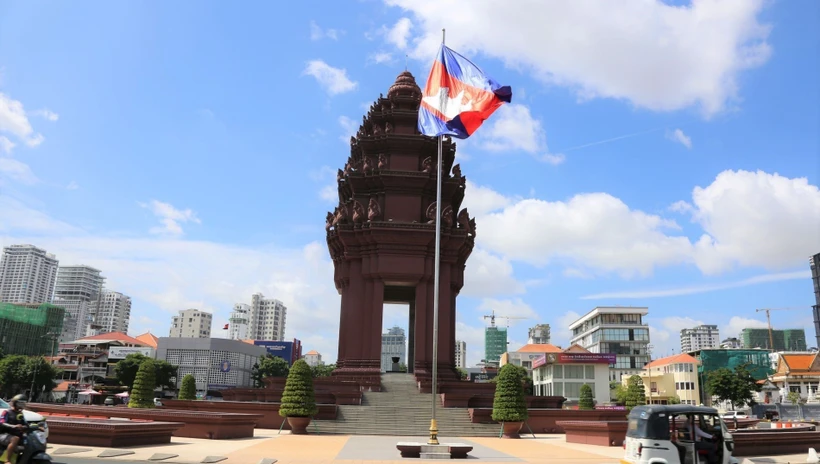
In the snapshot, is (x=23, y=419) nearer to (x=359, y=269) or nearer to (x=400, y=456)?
(x=400, y=456)

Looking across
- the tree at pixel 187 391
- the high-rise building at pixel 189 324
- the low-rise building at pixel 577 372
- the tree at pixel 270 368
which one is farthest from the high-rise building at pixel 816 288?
the high-rise building at pixel 189 324

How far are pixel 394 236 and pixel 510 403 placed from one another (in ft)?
42.4

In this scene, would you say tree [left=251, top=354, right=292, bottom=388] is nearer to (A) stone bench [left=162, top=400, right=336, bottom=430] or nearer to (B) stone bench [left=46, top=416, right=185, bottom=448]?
(A) stone bench [left=162, top=400, right=336, bottom=430]

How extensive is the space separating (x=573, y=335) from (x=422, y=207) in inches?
4534

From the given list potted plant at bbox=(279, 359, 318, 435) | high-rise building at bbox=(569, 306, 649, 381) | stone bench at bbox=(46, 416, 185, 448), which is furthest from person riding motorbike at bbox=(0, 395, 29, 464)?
high-rise building at bbox=(569, 306, 649, 381)

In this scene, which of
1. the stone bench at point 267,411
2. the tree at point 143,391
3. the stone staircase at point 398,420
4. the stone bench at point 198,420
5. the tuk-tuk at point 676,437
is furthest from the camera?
the tree at point 143,391

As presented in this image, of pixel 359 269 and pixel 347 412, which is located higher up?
pixel 359 269

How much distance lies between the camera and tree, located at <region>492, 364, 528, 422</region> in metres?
26.5

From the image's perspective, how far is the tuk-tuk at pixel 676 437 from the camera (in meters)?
13.1

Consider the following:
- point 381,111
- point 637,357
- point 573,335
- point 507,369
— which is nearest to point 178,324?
point 573,335

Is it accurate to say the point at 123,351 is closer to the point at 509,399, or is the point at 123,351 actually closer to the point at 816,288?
the point at 509,399

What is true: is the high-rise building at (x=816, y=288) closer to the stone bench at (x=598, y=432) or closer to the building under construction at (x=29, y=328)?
the stone bench at (x=598, y=432)

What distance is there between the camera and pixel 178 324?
19750 cm

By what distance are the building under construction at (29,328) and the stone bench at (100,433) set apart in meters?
96.1
